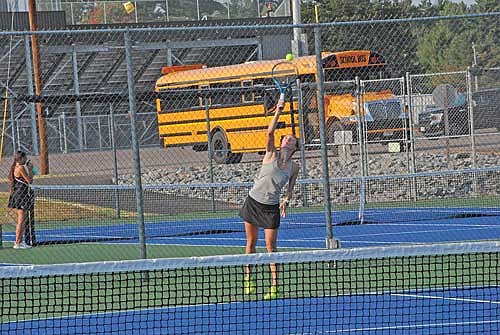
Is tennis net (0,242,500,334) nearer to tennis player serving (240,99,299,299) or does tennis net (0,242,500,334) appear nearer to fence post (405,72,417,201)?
tennis player serving (240,99,299,299)

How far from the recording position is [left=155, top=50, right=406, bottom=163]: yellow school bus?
79.8ft

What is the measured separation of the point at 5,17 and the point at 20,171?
63.1ft

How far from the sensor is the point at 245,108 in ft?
83.7

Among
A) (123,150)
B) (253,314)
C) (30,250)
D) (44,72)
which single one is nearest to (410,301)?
(253,314)

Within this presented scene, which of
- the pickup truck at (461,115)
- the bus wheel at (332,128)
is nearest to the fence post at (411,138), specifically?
the pickup truck at (461,115)

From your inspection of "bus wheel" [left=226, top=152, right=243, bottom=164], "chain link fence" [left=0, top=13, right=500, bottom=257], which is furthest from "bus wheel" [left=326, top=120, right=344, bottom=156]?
"bus wheel" [left=226, top=152, right=243, bottom=164]

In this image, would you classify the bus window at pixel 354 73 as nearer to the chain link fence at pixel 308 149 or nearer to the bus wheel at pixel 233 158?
the chain link fence at pixel 308 149

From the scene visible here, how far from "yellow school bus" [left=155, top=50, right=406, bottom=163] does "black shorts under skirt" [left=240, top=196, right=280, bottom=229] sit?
1006 cm

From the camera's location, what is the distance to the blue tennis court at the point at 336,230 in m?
16.8

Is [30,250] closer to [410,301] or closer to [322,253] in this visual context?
[410,301]

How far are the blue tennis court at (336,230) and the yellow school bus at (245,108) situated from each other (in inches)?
100

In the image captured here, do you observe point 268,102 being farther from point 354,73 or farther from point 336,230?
point 336,230

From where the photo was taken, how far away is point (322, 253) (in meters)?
8.05

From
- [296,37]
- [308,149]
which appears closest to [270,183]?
[296,37]
